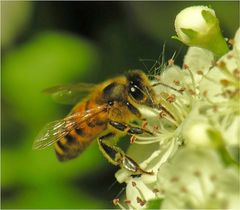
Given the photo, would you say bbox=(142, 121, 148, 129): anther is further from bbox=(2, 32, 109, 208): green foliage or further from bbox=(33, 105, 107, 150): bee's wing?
bbox=(2, 32, 109, 208): green foliage

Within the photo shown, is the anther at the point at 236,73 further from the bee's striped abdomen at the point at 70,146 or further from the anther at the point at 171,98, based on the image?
the bee's striped abdomen at the point at 70,146

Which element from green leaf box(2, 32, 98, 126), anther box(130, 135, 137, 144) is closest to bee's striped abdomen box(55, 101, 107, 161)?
anther box(130, 135, 137, 144)

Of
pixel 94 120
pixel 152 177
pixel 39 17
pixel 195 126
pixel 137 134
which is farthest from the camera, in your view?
pixel 39 17

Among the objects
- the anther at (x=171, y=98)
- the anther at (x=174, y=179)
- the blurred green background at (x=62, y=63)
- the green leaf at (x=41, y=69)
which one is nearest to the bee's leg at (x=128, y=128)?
the anther at (x=171, y=98)

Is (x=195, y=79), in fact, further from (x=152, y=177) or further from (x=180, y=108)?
(x=152, y=177)

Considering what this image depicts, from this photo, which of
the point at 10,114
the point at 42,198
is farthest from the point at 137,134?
the point at 10,114

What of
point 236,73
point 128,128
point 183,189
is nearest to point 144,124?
point 128,128

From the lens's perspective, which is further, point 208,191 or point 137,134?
point 137,134
